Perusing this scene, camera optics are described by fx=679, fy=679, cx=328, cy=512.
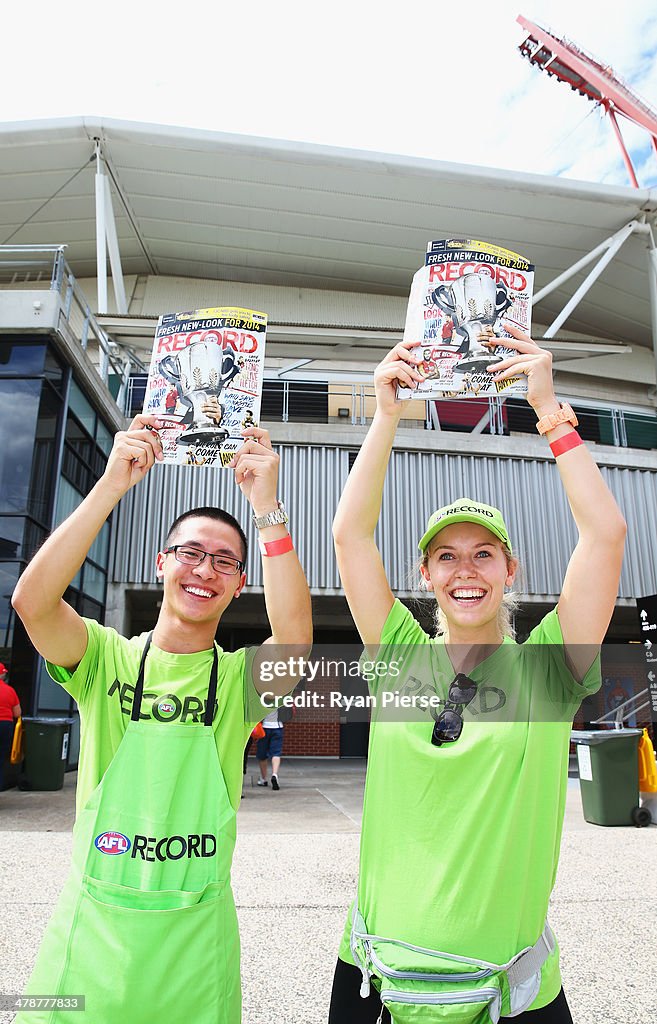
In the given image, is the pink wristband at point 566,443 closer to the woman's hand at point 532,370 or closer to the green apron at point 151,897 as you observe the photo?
the woman's hand at point 532,370

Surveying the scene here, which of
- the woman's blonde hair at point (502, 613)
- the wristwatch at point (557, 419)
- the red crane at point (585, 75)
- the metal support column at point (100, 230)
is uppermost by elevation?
the red crane at point (585, 75)

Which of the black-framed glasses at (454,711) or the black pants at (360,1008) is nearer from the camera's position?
the black pants at (360,1008)

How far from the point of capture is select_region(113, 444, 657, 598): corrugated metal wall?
524 inches

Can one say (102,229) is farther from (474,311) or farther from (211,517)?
(211,517)

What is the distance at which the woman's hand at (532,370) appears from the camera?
2.02m

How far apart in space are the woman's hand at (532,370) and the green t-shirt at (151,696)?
1153 mm

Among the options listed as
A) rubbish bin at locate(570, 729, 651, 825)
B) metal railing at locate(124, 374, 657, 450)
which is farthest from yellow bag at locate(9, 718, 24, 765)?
metal railing at locate(124, 374, 657, 450)

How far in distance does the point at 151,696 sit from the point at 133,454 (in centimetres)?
74

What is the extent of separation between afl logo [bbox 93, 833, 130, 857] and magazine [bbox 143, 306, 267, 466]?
1.11m

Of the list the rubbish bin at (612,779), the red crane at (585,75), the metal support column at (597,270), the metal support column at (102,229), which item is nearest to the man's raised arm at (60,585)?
the rubbish bin at (612,779)

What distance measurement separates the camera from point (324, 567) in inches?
530

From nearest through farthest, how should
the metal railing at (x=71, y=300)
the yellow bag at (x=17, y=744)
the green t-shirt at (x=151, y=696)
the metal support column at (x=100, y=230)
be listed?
the green t-shirt at (x=151, y=696), the yellow bag at (x=17, y=744), the metal railing at (x=71, y=300), the metal support column at (x=100, y=230)

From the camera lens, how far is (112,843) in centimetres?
166

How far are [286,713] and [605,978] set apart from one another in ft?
26.3
